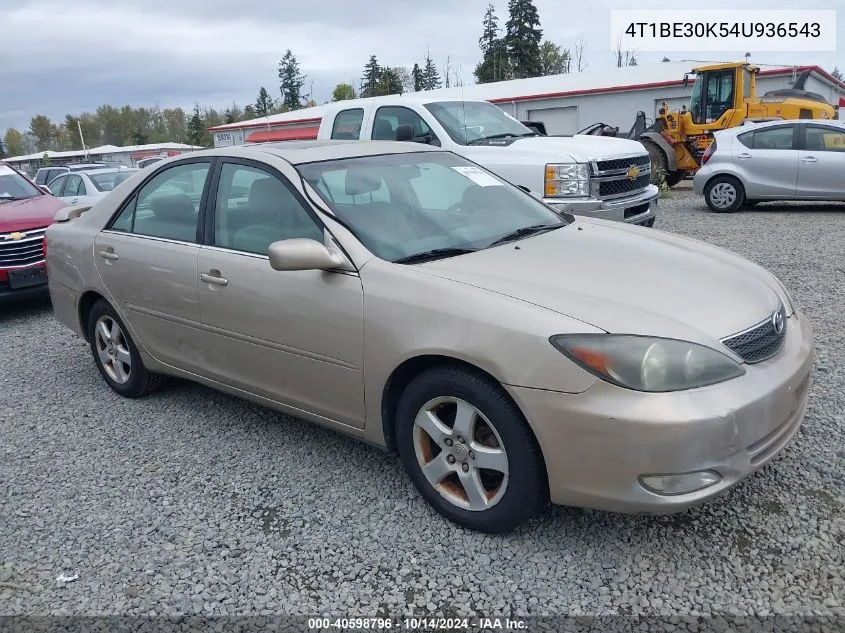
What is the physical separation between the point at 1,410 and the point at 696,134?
15713 mm

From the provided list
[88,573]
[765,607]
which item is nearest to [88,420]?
[88,573]

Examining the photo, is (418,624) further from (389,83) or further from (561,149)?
(389,83)

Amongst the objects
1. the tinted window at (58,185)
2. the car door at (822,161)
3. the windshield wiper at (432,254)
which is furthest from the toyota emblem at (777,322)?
the tinted window at (58,185)

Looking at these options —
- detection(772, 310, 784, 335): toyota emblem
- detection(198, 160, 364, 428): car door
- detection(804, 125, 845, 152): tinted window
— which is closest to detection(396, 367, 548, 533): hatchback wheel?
detection(198, 160, 364, 428): car door

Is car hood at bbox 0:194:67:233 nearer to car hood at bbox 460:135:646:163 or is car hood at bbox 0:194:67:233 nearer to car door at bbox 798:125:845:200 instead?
car hood at bbox 460:135:646:163

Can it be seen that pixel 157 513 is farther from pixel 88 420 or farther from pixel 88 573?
pixel 88 420

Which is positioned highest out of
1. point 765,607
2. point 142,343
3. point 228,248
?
point 228,248

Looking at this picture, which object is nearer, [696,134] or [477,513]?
[477,513]

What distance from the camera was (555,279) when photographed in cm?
283

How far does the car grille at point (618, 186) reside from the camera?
298 inches

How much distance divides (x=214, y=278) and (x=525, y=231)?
1.63 metres

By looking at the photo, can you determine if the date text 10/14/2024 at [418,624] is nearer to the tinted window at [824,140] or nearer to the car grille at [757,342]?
the car grille at [757,342]

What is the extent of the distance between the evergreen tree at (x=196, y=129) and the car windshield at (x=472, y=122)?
77267mm

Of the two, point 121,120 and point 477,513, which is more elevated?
point 121,120
